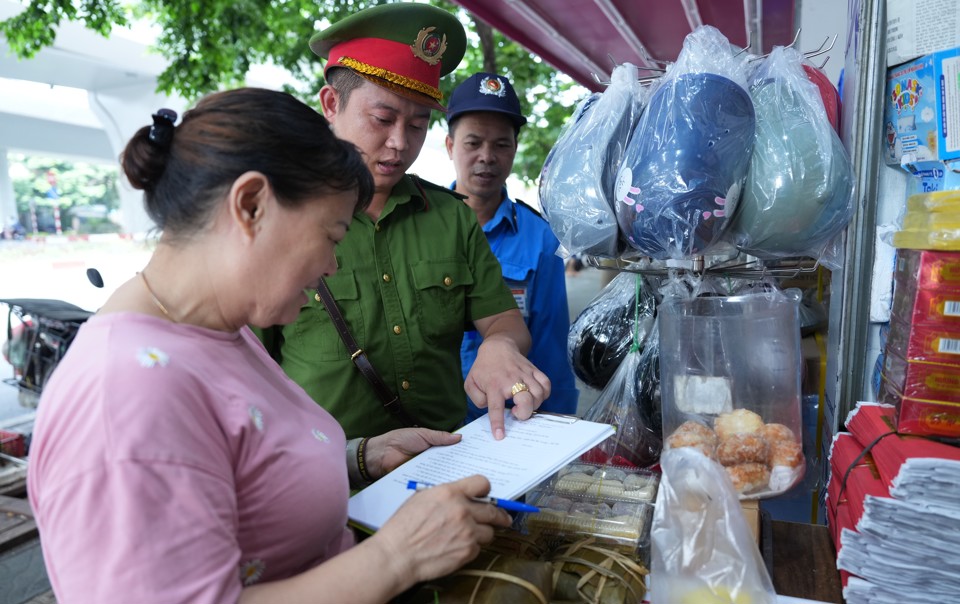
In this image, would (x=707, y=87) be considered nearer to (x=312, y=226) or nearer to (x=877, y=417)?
(x=877, y=417)

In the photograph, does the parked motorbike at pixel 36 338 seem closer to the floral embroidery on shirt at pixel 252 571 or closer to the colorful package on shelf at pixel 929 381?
the floral embroidery on shirt at pixel 252 571

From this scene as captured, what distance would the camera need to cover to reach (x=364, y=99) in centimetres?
180

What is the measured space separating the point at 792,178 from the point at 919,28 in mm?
536

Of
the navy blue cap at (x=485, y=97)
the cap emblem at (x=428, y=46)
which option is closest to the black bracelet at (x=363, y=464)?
the cap emblem at (x=428, y=46)

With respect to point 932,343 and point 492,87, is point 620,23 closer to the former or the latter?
point 492,87

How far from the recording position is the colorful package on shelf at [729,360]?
1.55 metres

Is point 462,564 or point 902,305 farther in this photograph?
point 902,305

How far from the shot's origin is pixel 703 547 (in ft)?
3.69

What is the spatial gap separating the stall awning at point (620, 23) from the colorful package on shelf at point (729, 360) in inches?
94.5

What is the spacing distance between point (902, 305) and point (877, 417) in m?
0.25

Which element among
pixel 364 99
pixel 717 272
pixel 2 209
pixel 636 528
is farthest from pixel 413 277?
pixel 2 209

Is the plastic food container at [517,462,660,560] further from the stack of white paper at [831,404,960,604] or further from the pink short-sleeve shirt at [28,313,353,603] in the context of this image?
the pink short-sleeve shirt at [28,313,353,603]

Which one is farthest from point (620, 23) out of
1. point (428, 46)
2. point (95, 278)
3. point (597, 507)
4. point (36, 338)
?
point (36, 338)

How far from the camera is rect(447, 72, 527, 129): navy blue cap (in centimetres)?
304
